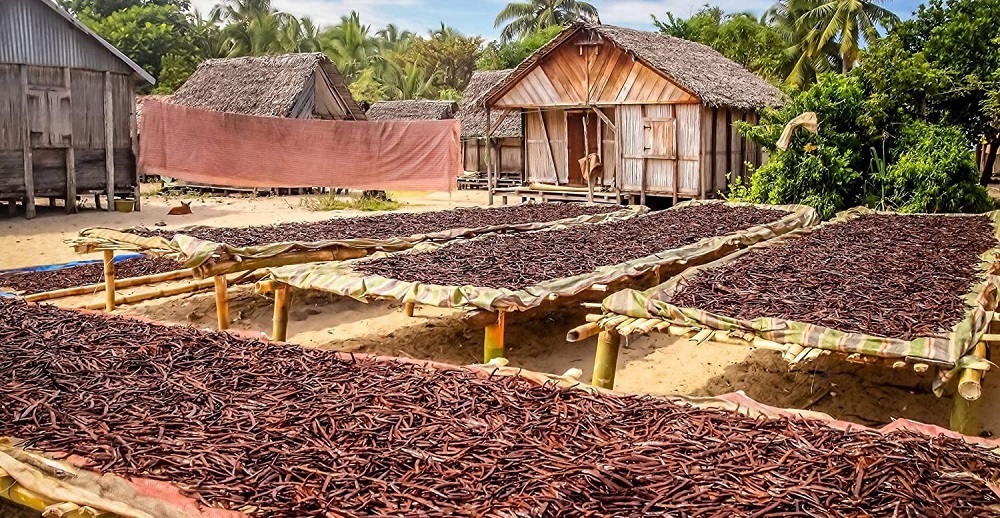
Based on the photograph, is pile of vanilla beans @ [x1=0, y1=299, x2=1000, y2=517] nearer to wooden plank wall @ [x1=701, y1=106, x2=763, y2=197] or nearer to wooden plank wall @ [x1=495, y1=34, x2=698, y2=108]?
wooden plank wall @ [x1=495, y1=34, x2=698, y2=108]

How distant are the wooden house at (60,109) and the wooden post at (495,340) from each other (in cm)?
1251

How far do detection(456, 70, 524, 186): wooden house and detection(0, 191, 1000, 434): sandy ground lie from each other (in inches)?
538

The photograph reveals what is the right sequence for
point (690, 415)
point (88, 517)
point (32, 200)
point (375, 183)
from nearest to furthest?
point (88, 517)
point (690, 415)
point (32, 200)
point (375, 183)

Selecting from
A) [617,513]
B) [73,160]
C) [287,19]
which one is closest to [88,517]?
[617,513]

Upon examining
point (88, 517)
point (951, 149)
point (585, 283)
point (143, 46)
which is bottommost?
point (88, 517)

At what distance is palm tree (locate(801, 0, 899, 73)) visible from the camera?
80.9 feet

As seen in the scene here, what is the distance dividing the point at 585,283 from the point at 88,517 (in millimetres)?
3861

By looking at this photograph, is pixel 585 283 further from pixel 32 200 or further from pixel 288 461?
pixel 32 200

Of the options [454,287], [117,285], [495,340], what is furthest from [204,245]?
[495,340]

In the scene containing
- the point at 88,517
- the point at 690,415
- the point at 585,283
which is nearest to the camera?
the point at 88,517

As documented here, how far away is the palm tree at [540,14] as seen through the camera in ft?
130

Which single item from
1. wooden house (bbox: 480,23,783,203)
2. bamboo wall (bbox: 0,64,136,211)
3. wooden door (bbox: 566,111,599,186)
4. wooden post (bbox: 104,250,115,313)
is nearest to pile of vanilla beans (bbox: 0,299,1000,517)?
wooden post (bbox: 104,250,115,313)

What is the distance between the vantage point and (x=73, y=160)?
1517 centimetres

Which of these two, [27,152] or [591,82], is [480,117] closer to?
[591,82]
